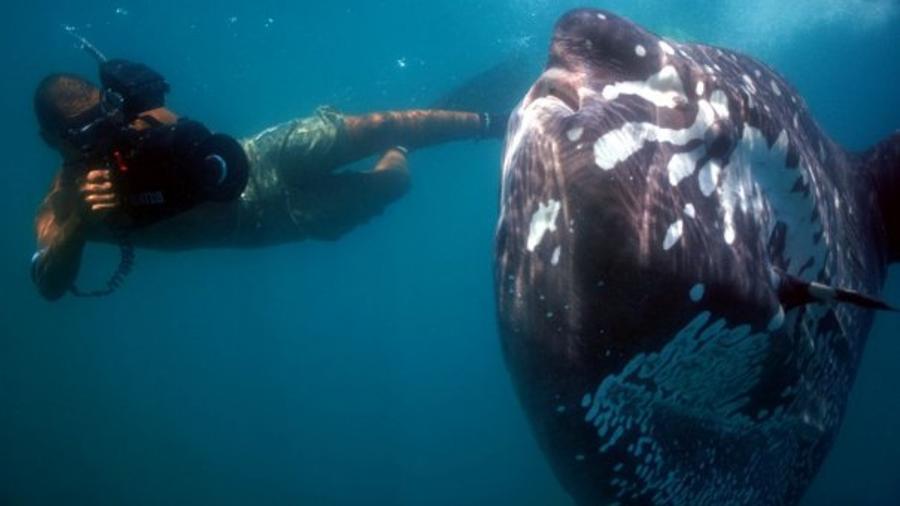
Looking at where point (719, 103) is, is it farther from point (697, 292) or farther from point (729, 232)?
point (697, 292)

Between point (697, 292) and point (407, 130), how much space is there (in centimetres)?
699

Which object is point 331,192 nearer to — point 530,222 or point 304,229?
point 304,229

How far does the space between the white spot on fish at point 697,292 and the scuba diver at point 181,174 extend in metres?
3.82

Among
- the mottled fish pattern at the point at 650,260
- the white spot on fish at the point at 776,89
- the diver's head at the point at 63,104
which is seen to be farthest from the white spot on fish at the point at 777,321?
the diver's head at the point at 63,104

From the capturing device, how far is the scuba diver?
4.57m

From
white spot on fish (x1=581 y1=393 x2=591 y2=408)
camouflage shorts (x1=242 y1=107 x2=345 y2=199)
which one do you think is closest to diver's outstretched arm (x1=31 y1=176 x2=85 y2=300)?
camouflage shorts (x1=242 y1=107 x2=345 y2=199)

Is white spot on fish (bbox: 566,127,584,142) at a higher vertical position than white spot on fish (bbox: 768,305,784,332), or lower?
higher

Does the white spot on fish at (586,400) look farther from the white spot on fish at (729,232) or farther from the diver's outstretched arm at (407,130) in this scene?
the diver's outstretched arm at (407,130)

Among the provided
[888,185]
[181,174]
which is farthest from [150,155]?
[888,185]

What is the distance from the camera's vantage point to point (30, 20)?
1023 inches

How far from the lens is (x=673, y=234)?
1.75 meters

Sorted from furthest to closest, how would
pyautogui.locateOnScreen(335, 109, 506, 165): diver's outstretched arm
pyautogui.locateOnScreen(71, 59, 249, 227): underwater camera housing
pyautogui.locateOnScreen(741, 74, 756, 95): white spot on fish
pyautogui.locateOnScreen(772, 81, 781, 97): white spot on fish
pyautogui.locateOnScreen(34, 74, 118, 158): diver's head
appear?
pyautogui.locateOnScreen(335, 109, 506, 165): diver's outstretched arm
pyautogui.locateOnScreen(34, 74, 118, 158): diver's head
pyautogui.locateOnScreen(71, 59, 249, 227): underwater camera housing
pyautogui.locateOnScreen(772, 81, 781, 97): white spot on fish
pyautogui.locateOnScreen(741, 74, 756, 95): white spot on fish

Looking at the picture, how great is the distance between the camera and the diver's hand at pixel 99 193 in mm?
4590

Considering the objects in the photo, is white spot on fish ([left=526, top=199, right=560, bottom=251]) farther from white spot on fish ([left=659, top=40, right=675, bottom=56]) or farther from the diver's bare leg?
the diver's bare leg
